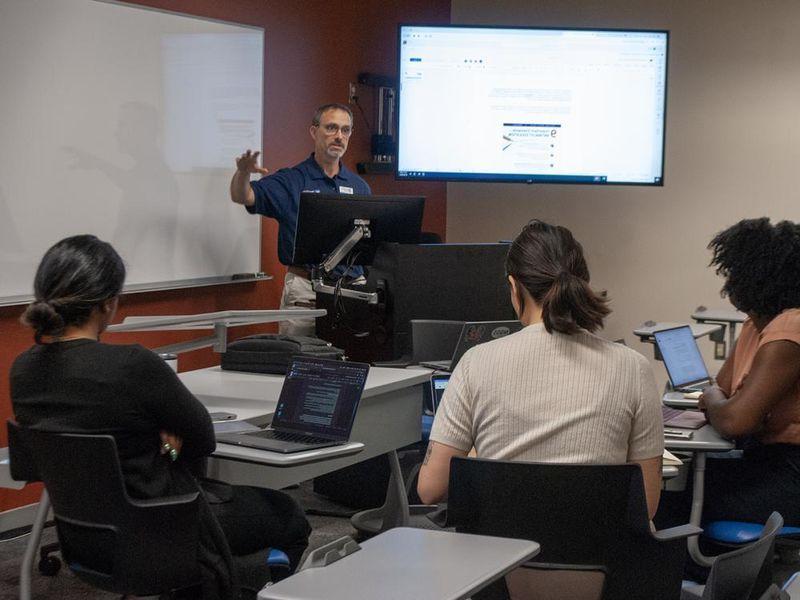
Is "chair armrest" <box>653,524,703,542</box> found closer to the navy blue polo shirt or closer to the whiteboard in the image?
the whiteboard

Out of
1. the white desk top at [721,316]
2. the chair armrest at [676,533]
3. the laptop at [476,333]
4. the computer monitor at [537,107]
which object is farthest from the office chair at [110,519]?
the white desk top at [721,316]

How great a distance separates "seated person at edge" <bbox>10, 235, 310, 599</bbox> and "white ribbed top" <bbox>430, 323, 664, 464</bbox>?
0.69 m

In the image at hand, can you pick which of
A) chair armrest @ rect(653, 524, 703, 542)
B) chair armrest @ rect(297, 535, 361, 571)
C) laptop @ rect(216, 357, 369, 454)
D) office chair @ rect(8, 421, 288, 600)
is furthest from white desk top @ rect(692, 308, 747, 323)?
chair armrest @ rect(297, 535, 361, 571)

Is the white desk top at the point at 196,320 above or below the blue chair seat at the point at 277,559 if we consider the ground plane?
above

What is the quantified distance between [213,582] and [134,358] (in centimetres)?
55

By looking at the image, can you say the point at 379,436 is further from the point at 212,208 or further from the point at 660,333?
the point at 212,208

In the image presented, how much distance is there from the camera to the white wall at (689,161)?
661 centimetres

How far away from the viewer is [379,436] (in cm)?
335

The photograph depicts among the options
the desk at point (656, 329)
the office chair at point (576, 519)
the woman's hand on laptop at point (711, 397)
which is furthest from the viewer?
the desk at point (656, 329)

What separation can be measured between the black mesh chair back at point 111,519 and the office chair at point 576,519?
2.32 ft

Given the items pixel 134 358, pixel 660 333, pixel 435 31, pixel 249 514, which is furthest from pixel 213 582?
pixel 435 31

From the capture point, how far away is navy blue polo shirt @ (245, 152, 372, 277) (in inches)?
202

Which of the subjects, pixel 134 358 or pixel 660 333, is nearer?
pixel 134 358

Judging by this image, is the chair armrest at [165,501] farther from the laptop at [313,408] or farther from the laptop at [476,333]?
the laptop at [476,333]
